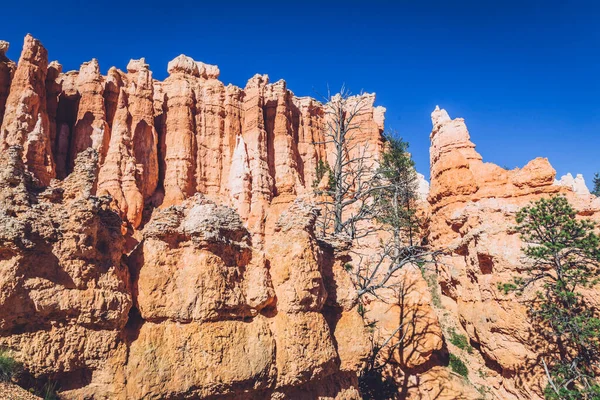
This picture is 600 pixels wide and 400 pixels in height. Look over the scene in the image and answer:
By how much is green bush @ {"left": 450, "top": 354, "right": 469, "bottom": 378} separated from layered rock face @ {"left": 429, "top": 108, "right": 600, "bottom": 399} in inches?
29.7

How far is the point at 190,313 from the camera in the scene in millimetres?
5355

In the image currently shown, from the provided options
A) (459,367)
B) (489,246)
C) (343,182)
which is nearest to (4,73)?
(343,182)

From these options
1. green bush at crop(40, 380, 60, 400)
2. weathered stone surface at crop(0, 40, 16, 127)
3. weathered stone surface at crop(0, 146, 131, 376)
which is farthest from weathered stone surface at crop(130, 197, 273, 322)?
weathered stone surface at crop(0, 40, 16, 127)

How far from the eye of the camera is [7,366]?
409 centimetres

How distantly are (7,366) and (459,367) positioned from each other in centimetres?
1328

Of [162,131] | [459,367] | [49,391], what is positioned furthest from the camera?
[162,131]

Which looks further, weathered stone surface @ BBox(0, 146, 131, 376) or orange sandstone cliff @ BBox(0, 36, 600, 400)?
orange sandstone cliff @ BBox(0, 36, 600, 400)

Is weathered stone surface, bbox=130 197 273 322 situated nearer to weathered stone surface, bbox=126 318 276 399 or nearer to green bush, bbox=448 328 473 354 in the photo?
weathered stone surface, bbox=126 318 276 399

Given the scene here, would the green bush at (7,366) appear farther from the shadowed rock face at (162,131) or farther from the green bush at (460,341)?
the shadowed rock face at (162,131)

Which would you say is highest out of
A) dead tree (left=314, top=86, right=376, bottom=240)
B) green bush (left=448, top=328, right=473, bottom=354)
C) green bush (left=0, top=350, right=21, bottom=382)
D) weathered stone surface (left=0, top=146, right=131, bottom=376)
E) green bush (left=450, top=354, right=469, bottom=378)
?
dead tree (left=314, top=86, right=376, bottom=240)

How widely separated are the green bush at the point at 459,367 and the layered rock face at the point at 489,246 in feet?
2.48

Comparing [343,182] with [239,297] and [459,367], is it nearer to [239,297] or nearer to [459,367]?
[239,297]

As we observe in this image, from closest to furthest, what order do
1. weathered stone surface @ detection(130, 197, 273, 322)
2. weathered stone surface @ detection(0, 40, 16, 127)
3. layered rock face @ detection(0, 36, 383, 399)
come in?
layered rock face @ detection(0, 36, 383, 399) → weathered stone surface @ detection(130, 197, 273, 322) → weathered stone surface @ detection(0, 40, 16, 127)

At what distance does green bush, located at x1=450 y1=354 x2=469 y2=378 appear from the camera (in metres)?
13.0
